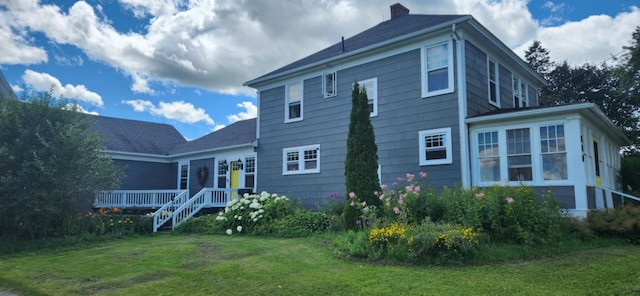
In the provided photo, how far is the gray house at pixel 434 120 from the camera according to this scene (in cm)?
1005

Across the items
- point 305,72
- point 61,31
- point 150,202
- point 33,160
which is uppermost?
point 61,31

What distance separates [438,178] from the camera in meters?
11.2

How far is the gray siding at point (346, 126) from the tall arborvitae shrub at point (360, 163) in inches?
92.3

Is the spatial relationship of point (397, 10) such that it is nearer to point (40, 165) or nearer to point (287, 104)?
point (287, 104)

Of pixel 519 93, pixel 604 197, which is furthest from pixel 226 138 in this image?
pixel 604 197

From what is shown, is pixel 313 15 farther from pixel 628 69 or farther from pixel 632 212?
pixel 628 69

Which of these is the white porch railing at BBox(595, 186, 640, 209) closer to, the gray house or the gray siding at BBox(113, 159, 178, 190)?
the gray house

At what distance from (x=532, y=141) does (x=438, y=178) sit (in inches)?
98.8

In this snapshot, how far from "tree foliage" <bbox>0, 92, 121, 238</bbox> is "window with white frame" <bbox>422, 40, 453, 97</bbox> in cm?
967

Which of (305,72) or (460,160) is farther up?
(305,72)

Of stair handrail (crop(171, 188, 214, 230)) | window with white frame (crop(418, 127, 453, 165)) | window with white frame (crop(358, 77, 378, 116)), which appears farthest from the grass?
window with white frame (crop(358, 77, 378, 116))

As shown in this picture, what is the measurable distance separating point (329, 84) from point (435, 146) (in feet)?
15.2

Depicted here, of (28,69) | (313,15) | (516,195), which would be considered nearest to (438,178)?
(516,195)

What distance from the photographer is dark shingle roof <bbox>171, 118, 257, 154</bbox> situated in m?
17.8
